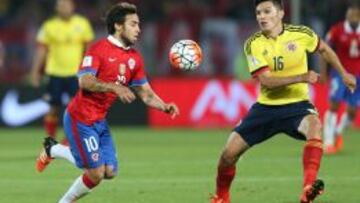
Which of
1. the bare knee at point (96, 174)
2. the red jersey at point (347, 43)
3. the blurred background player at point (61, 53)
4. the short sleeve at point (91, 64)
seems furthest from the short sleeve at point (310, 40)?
the blurred background player at point (61, 53)

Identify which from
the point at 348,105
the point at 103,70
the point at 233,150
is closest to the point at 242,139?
the point at 233,150

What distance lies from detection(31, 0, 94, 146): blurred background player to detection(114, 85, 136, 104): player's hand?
7.94 m

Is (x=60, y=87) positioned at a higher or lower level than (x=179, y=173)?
higher

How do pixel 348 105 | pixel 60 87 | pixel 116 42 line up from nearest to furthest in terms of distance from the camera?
pixel 116 42 → pixel 348 105 → pixel 60 87

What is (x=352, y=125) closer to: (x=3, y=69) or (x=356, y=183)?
(x=3, y=69)

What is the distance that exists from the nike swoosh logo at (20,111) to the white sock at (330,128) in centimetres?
727

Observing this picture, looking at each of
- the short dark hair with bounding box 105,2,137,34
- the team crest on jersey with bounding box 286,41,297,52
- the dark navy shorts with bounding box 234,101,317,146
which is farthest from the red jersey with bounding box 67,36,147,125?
the team crest on jersey with bounding box 286,41,297,52

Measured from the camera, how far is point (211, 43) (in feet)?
77.3

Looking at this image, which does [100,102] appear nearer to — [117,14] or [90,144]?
[90,144]

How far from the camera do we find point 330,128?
16.7m

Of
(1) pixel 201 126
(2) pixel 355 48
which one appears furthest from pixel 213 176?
(1) pixel 201 126

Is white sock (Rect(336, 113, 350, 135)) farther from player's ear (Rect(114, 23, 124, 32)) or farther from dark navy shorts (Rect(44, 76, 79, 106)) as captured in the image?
player's ear (Rect(114, 23, 124, 32))

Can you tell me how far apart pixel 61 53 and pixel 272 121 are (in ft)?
25.7

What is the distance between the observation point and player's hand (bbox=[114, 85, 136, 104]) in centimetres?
959
